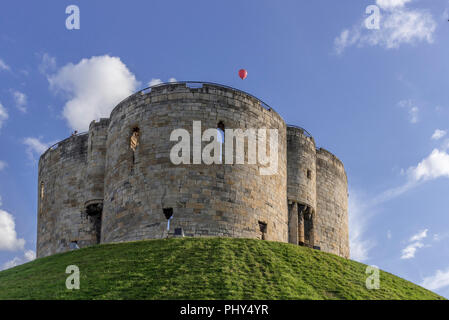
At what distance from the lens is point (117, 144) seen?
128 ft

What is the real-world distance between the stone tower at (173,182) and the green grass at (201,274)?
11.8 feet

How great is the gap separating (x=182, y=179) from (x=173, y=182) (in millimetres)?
480

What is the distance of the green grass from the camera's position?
2584cm

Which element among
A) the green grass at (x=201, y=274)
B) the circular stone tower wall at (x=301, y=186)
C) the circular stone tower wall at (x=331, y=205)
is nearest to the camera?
the green grass at (x=201, y=274)

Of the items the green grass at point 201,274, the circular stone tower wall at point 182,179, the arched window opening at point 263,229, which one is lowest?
the green grass at point 201,274

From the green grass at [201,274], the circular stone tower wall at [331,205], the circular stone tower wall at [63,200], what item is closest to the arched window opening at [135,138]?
the circular stone tower wall at [63,200]

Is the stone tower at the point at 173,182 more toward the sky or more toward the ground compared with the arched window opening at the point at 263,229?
more toward the sky

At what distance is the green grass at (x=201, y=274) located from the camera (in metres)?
25.8

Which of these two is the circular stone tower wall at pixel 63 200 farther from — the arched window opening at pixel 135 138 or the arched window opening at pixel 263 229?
the arched window opening at pixel 263 229

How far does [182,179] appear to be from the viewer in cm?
3597

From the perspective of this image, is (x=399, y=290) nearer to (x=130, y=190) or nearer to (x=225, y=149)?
(x=225, y=149)

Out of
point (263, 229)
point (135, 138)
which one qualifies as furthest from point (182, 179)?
point (263, 229)

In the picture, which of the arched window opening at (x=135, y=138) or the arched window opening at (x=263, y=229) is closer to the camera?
the arched window opening at (x=263, y=229)

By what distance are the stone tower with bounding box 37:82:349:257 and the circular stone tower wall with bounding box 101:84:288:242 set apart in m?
0.05
